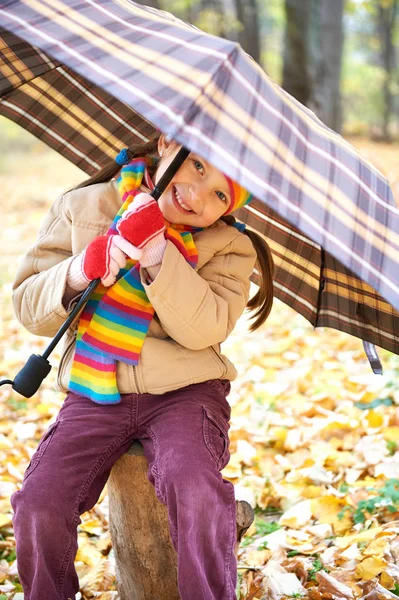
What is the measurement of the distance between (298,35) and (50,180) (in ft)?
26.9

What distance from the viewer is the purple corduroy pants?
218cm

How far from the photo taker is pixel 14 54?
2865 mm

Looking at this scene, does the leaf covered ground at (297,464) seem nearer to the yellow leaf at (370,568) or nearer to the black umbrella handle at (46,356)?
the yellow leaf at (370,568)

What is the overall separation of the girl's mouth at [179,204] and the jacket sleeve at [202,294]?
215 mm

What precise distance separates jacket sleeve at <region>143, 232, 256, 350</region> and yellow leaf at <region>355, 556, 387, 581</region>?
1065 mm

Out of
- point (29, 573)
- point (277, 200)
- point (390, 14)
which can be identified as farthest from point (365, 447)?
point (390, 14)

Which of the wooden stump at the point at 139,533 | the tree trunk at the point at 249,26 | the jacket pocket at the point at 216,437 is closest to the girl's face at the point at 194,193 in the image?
the jacket pocket at the point at 216,437

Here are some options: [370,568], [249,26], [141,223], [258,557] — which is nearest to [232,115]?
[141,223]

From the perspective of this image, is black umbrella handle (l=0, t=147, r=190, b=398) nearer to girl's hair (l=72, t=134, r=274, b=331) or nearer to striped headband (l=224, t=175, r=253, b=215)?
striped headband (l=224, t=175, r=253, b=215)

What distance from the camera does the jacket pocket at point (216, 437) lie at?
236 cm

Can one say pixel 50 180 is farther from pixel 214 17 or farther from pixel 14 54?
pixel 14 54

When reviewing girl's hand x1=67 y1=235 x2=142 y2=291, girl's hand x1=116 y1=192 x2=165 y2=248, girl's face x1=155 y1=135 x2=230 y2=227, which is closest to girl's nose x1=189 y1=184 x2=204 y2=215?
girl's face x1=155 y1=135 x2=230 y2=227

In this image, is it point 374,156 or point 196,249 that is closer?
point 196,249

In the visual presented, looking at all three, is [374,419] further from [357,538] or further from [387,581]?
[387,581]
